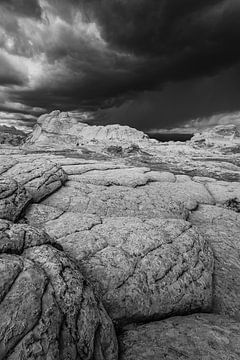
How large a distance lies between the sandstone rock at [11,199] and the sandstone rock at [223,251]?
1175cm

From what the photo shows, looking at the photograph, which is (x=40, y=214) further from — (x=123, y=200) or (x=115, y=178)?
(x=115, y=178)

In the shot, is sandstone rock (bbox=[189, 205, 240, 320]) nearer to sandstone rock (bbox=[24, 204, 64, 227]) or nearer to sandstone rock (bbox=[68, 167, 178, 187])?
sandstone rock (bbox=[68, 167, 178, 187])

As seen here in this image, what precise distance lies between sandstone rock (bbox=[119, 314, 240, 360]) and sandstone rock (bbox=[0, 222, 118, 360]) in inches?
38.2

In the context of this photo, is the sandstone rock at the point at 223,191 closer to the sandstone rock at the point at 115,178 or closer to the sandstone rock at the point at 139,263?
the sandstone rock at the point at 115,178

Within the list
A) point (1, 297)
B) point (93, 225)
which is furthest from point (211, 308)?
point (1, 297)

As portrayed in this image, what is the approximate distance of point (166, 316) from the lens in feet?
34.6

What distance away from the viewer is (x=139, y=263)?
11.3m

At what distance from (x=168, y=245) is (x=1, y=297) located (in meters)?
8.40

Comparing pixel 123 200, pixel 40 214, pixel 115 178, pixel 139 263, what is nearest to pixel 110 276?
pixel 139 263

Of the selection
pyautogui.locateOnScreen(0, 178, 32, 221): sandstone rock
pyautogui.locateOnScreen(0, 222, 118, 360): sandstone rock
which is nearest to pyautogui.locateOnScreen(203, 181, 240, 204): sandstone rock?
pyautogui.locateOnScreen(0, 178, 32, 221): sandstone rock

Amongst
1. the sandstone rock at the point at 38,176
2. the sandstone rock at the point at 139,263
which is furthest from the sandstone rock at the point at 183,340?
the sandstone rock at the point at 38,176

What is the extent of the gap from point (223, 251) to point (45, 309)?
12.1m

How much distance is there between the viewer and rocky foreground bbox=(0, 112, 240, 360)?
23.2 ft

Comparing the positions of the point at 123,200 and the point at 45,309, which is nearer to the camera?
the point at 45,309
